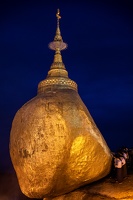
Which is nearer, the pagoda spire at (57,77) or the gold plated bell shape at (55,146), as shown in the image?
the gold plated bell shape at (55,146)

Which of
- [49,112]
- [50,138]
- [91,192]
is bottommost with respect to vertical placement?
[91,192]

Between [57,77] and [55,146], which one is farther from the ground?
[57,77]

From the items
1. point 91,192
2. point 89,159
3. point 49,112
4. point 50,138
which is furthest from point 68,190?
point 49,112

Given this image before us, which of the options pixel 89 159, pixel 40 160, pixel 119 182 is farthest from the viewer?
pixel 119 182

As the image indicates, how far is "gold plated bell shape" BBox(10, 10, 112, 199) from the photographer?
21.7 feet

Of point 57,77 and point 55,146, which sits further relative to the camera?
point 57,77

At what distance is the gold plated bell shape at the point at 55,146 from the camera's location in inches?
261

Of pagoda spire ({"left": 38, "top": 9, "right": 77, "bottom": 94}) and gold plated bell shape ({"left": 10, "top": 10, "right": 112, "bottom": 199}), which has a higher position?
pagoda spire ({"left": 38, "top": 9, "right": 77, "bottom": 94})

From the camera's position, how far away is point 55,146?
6.61m

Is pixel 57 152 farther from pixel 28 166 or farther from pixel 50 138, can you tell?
pixel 28 166

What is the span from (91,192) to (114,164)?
3.84 feet

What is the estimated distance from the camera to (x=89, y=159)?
7125 millimetres

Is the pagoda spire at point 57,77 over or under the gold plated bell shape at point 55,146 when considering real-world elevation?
over

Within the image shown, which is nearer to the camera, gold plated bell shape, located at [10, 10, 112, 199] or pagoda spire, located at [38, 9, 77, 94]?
gold plated bell shape, located at [10, 10, 112, 199]
